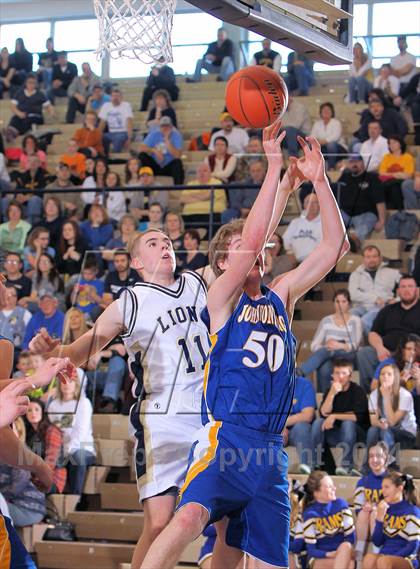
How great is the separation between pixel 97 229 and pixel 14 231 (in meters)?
1.04

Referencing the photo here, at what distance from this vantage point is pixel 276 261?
9.81 metres

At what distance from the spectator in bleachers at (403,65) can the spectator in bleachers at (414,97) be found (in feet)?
0.64

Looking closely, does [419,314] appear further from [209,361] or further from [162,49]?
[209,361]

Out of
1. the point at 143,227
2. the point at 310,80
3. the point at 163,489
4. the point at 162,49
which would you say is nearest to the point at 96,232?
the point at 143,227

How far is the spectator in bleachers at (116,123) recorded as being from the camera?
568 inches

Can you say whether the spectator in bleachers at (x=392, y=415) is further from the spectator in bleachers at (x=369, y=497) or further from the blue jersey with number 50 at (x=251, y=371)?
the blue jersey with number 50 at (x=251, y=371)

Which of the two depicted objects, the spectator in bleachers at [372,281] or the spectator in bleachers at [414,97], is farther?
the spectator in bleachers at [414,97]

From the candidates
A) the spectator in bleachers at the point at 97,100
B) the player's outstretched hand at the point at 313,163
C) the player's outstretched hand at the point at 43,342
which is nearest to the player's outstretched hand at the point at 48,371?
the player's outstretched hand at the point at 43,342

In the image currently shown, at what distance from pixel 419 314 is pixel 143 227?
3728mm

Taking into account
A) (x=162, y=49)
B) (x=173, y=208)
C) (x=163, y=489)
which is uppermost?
(x=162, y=49)

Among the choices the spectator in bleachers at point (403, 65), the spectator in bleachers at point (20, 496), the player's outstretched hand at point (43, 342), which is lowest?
the spectator in bleachers at point (20, 496)

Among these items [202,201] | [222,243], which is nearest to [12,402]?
[222,243]

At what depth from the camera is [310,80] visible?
14.6 meters

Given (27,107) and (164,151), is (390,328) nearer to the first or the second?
(164,151)
